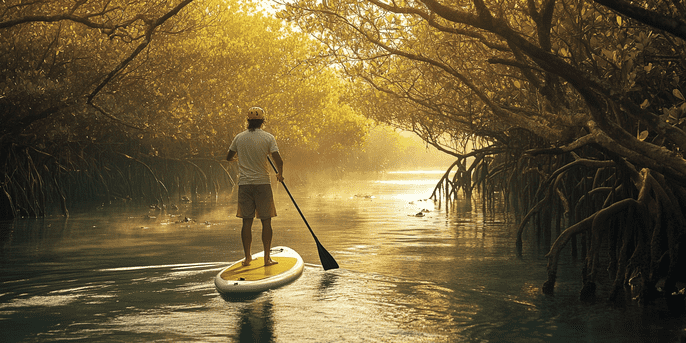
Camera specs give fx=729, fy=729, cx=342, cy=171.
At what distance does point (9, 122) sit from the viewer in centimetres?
1323

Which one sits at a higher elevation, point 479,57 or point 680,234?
point 479,57

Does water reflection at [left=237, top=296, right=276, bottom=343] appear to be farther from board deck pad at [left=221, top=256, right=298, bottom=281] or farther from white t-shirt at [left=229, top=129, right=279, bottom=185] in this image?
white t-shirt at [left=229, top=129, right=279, bottom=185]

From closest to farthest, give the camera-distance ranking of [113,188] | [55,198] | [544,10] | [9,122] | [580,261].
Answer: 1. [544,10]
2. [580,261]
3. [9,122]
4. [55,198]
5. [113,188]

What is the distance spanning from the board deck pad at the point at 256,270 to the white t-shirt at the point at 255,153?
3.00ft

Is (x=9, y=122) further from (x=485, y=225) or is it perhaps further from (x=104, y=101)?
(x=485, y=225)

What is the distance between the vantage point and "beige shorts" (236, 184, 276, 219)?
7.84 metres

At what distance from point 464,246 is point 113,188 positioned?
14.8 meters

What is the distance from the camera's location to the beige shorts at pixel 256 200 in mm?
7840

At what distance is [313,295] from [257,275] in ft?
2.55

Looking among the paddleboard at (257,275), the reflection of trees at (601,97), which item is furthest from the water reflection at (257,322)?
the reflection of trees at (601,97)

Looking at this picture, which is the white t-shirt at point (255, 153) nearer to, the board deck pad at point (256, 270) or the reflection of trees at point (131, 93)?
the board deck pad at point (256, 270)

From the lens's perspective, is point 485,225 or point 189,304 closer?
point 189,304

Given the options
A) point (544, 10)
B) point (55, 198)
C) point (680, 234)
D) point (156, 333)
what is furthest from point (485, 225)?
point (55, 198)

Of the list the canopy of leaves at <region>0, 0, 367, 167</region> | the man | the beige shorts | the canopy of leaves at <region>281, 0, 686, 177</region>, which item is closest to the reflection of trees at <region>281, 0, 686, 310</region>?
the canopy of leaves at <region>281, 0, 686, 177</region>
